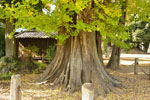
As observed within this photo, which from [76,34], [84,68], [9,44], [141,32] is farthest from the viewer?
[141,32]

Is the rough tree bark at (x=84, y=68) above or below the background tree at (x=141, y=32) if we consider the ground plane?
below

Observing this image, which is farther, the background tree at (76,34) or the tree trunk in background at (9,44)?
the tree trunk in background at (9,44)

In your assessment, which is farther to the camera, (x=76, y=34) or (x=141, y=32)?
(x=141, y=32)

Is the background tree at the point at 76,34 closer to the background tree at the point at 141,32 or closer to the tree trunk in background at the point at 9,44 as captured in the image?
the tree trunk in background at the point at 9,44

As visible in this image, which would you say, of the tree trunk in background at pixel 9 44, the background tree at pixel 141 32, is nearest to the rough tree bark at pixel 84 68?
the tree trunk in background at pixel 9 44

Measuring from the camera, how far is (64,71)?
22.8 ft

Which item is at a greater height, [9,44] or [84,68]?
[9,44]

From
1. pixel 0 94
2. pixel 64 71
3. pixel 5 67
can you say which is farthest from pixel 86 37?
pixel 5 67

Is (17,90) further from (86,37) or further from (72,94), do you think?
(86,37)

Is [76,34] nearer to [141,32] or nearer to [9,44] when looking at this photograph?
[9,44]

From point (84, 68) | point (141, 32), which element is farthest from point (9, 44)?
point (141, 32)

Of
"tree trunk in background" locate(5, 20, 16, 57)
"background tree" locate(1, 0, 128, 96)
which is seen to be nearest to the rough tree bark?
"background tree" locate(1, 0, 128, 96)

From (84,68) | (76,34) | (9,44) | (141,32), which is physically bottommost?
(84,68)

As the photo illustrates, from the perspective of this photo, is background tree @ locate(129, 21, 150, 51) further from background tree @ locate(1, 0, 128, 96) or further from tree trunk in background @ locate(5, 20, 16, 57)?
background tree @ locate(1, 0, 128, 96)
